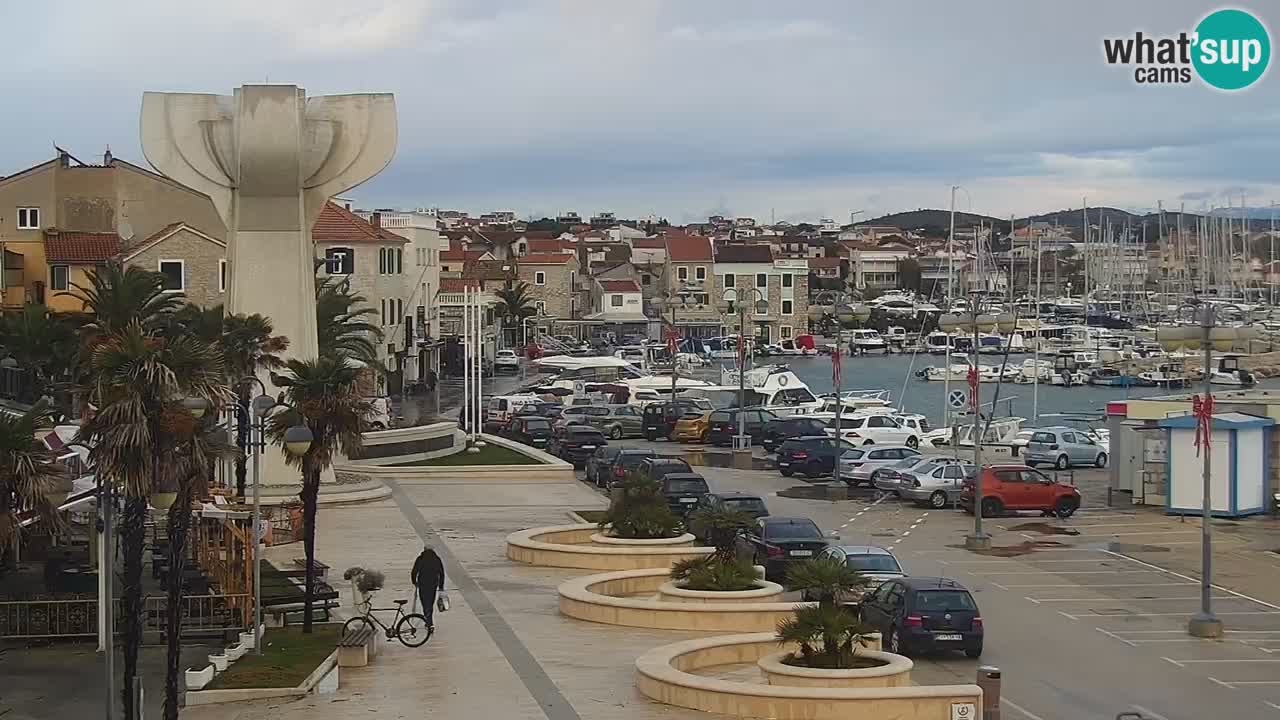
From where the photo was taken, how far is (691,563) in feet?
93.0

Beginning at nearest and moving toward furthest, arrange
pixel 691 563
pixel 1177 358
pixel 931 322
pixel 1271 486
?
pixel 691 563 < pixel 1271 486 < pixel 1177 358 < pixel 931 322

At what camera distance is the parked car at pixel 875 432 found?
195ft

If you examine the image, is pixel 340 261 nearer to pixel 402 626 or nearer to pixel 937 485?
pixel 937 485

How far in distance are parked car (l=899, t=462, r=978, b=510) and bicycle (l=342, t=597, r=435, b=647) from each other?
20523mm

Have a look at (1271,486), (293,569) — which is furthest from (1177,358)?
(293,569)

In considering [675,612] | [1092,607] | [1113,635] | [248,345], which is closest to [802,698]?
[675,612]

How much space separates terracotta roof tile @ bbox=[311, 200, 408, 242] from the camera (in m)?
82.3

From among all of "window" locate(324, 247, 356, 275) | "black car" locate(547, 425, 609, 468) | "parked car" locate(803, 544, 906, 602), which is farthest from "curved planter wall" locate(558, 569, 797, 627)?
"window" locate(324, 247, 356, 275)

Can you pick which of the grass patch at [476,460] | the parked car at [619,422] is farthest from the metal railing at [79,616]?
the parked car at [619,422]

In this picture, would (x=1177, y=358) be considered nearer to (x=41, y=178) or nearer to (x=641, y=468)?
(x=41, y=178)

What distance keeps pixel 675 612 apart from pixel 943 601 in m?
3.82

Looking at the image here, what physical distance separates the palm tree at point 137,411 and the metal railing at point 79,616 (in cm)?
685

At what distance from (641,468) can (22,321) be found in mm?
19703

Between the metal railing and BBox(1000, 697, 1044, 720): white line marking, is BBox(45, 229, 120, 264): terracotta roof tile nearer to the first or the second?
the metal railing
